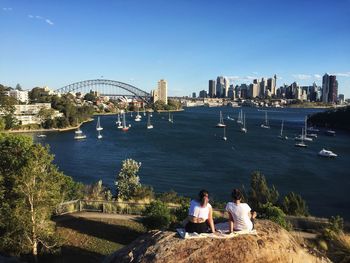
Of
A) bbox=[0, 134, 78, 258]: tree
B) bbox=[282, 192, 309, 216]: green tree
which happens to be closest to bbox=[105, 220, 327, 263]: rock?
bbox=[0, 134, 78, 258]: tree

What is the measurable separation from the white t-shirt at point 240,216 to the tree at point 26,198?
18.5 ft

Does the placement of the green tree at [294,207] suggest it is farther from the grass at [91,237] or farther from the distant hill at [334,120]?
the distant hill at [334,120]

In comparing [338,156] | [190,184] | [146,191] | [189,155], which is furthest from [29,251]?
[338,156]

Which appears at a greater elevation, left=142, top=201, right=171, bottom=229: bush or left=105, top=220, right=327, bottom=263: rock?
left=105, top=220, right=327, bottom=263: rock

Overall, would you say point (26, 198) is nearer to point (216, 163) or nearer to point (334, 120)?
point (216, 163)

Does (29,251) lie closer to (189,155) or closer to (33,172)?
(33,172)

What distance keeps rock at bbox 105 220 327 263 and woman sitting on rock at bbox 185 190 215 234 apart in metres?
0.15

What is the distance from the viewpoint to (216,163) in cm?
4006

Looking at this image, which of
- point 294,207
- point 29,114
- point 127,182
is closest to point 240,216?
point 294,207

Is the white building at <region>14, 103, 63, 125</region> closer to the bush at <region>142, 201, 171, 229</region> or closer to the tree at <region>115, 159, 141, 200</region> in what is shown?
the tree at <region>115, 159, 141, 200</region>

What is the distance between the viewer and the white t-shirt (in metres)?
5.08

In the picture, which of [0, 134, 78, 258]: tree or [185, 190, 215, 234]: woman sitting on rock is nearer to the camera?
[185, 190, 215, 234]: woman sitting on rock

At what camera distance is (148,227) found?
35.3ft

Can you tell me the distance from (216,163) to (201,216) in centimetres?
3534
